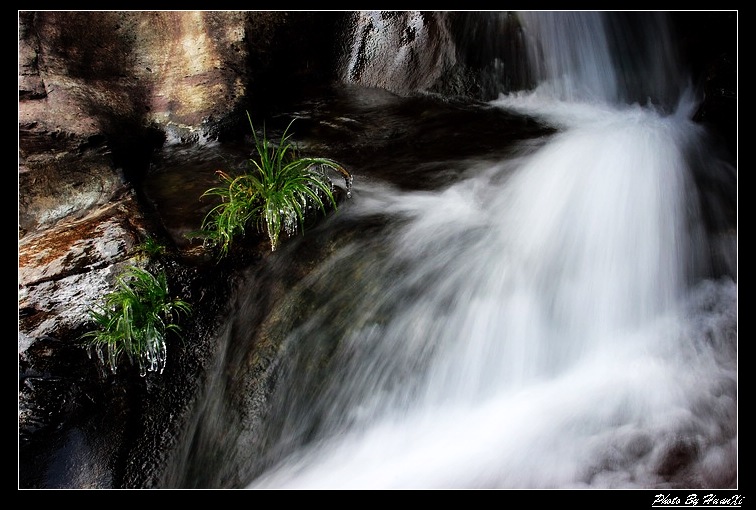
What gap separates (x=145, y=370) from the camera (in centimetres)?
349

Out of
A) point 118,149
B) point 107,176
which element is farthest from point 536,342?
point 118,149

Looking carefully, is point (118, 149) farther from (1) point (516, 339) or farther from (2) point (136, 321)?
(1) point (516, 339)

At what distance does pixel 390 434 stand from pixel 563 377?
4.08ft

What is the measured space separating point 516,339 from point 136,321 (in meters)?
2.63

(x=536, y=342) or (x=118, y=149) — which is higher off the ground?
(x=118, y=149)

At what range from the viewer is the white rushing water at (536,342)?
3191 millimetres

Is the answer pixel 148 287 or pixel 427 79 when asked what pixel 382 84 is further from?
pixel 148 287

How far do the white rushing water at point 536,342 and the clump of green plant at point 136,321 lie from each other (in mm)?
902

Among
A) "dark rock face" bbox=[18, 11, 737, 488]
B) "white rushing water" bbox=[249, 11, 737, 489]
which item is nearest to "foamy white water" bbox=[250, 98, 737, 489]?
"white rushing water" bbox=[249, 11, 737, 489]

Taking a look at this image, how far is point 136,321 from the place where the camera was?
3.56 meters

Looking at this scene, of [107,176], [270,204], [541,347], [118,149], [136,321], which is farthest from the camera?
[118,149]

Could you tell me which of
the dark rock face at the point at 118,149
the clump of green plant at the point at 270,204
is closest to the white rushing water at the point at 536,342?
the clump of green plant at the point at 270,204

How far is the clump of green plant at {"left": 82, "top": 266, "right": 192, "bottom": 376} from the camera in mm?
3445

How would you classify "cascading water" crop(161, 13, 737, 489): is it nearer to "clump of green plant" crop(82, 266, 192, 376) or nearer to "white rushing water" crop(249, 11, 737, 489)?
"white rushing water" crop(249, 11, 737, 489)
